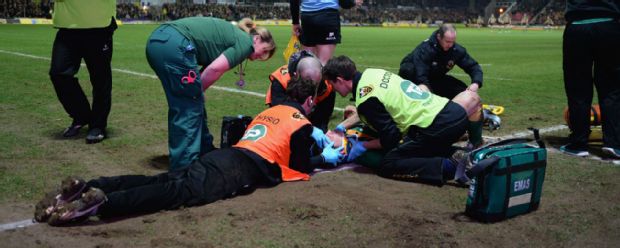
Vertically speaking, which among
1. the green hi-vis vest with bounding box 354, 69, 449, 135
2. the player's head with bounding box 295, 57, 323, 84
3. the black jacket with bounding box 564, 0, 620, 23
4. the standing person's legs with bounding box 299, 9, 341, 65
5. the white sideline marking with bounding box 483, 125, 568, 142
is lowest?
the white sideline marking with bounding box 483, 125, 568, 142

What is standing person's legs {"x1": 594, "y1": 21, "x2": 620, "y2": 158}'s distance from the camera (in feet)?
20.5

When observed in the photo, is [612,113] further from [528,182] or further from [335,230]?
[335,230]

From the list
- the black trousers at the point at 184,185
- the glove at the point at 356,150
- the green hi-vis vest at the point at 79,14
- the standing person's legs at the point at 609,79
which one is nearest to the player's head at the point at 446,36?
the standing person's legs at the point at 609,79

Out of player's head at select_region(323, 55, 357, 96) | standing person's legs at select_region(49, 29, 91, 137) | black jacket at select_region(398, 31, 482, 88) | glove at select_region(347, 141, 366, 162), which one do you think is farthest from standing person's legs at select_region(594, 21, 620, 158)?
standing person's legs at select_region(49, 29, 91, 137)

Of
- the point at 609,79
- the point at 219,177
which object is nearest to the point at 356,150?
the point at 219,177

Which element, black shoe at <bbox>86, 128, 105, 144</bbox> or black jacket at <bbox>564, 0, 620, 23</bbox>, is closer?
black jacket at <bbox>564, 0, 620, 23</bbox>

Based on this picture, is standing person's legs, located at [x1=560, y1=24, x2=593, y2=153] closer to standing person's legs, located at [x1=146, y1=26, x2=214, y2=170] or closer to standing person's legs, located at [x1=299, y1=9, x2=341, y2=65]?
standing person's legs, located at [x1=299, y1=9, x2=341, y2=65]

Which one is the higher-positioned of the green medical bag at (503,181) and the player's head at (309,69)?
the player's head at (309,69)

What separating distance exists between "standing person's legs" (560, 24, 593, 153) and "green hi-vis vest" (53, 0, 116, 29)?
500 centimetres

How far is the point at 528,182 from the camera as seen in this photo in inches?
173

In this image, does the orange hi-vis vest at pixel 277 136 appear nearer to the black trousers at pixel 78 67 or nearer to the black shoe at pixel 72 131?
the black trousers at pixel 78 67

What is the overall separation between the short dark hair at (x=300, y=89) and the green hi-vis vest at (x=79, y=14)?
8.63 feet

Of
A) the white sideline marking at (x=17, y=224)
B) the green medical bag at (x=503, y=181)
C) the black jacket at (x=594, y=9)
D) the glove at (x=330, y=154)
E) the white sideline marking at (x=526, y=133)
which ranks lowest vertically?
the white sideline marking at (x=17, y=224)

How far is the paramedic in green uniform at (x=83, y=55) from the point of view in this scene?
21.7 feet
